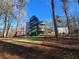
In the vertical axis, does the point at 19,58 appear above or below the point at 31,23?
below

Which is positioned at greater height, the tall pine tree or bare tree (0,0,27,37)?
bare tree (0,0,27,37)

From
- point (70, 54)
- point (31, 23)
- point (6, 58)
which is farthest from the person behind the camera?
point (31, 23)

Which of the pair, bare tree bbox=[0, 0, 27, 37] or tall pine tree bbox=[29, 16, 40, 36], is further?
bare tree bbox=[0, 0, 27, 37]

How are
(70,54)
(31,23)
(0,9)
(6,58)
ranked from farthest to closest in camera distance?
(0,9) → (31,23) → (70,54) → (6,58)

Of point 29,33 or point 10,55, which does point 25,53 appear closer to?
point 10,55

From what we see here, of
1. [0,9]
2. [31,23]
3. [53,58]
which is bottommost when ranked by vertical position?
[53,58]

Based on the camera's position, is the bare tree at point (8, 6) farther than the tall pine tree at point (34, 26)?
Yes

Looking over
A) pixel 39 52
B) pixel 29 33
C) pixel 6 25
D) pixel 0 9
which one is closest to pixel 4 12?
pixel 0 9

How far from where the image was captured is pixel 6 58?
923 cm

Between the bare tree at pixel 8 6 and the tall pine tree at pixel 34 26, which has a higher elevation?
the bare tree at pixel 8 6

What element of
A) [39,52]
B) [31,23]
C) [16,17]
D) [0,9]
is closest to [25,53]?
[39,52]

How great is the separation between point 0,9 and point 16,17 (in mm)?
4285

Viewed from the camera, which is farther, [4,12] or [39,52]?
[4,12]

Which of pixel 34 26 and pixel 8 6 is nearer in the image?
pixel 34 26
